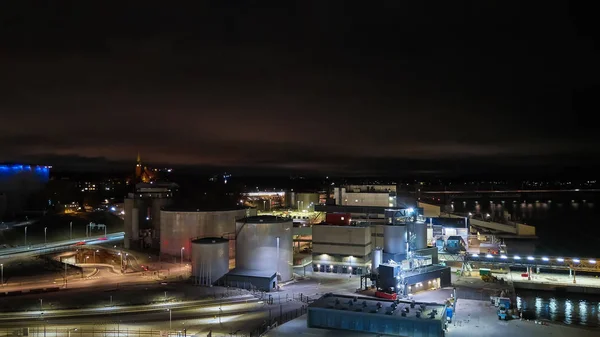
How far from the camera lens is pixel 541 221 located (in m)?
87.2

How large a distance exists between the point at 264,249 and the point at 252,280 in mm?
3173

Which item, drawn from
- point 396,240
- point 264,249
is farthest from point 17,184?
point 396,240

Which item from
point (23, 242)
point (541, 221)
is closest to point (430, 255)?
point (23, 242)

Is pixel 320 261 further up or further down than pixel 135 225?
further down

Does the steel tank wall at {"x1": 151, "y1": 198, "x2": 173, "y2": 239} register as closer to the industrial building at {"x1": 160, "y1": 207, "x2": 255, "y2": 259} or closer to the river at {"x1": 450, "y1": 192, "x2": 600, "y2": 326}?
the industrial building at {"x1": 160, "y1": 207, "x2": 255, "y2": 259}

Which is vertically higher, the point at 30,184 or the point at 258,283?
the point at 30,184

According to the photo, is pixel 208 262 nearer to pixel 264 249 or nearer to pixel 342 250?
pixel 264 249

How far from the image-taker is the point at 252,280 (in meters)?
28.0

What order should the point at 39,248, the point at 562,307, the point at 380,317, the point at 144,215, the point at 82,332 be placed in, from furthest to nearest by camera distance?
the point at 144,215 < the point at 39,248 < the point at 562,307 < the point at 82,332 < the point at 380,317

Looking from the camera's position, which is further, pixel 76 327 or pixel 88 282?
pixel 88 282

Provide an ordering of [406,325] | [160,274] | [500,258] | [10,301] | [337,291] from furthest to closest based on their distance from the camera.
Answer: [500,258]
[160,274]
[337,291]
[10,301]
[406,325]

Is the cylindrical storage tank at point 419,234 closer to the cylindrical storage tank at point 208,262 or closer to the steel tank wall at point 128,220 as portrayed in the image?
the cylindrical storage tank at point 208,262

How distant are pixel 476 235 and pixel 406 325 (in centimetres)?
4036

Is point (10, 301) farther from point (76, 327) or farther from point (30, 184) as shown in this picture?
point (30, 184)
